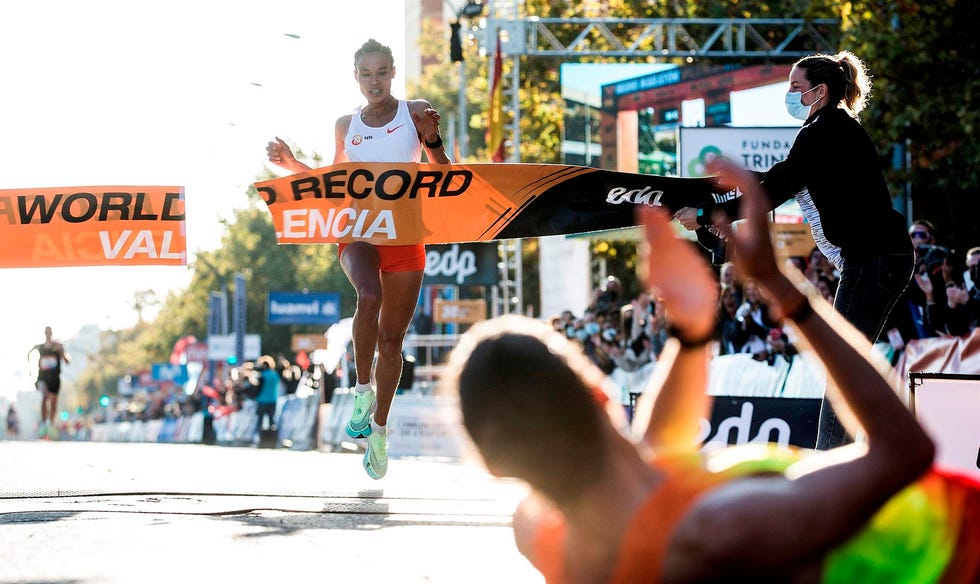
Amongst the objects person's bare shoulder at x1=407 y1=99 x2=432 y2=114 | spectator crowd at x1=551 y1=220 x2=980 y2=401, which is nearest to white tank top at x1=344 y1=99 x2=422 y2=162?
person's bare shoulder at x1=407 y1=99 x2=432 y2=114

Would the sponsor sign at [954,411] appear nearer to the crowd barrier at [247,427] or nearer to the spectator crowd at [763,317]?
the spectator crowd at [763,317]

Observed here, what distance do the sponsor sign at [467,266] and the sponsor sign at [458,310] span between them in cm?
514

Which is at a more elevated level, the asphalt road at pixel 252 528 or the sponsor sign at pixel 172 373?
the asphalt road at pixel 252 528

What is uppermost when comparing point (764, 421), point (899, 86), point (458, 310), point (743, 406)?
point (899, 86)

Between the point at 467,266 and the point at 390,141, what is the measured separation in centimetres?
2148

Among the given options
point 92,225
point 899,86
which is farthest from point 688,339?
point 899,86

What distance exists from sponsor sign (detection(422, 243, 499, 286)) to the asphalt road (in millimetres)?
19558

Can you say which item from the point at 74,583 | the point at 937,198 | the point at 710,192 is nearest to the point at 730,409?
the point at 710,192

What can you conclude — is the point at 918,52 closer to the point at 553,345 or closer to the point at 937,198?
the point at 937,198

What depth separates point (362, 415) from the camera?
746 cm

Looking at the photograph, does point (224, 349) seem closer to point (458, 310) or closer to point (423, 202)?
point (458, 310)

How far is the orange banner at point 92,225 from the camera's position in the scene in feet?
25.9

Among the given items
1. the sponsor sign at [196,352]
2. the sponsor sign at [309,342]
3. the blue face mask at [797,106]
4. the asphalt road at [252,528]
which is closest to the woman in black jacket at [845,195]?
the blue face mask at [797,106]

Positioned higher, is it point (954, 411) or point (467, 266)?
point (467, 266)
